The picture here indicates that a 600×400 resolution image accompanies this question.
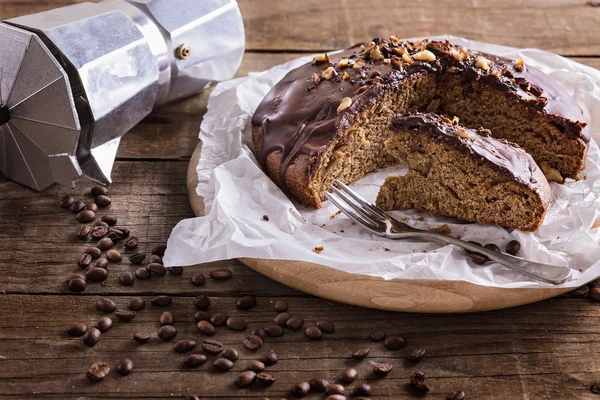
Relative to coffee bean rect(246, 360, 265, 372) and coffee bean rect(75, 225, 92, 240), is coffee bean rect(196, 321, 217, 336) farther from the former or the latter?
coffee bean rect(75, 225, 92, 240)

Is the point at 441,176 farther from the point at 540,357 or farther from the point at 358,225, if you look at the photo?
the point at 540,357

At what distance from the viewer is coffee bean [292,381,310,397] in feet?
11.2

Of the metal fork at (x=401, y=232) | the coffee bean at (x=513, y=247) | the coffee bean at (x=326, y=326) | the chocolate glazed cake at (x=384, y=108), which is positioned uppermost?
the chocolate glazed cake at (x=384, y=108)

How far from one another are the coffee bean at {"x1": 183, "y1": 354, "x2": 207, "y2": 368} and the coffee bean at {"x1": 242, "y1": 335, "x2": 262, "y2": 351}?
0.72 feet

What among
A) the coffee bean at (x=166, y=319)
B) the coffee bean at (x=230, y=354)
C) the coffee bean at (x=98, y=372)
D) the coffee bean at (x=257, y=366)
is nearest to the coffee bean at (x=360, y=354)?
the coffee bean at (x=257, y=366)

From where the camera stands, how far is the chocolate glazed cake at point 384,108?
14.8ft

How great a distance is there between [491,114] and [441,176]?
0.85m

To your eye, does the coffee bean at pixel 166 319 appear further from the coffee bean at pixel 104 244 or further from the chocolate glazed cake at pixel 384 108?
the chocolate glazed cake at pixel 384 108

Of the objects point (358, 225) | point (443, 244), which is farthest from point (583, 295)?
point (358, 225)

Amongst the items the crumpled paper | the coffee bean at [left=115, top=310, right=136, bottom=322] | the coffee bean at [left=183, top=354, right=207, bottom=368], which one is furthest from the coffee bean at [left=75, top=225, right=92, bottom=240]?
the coffee bean at [left=183, top=354, right=207, bottom=368]

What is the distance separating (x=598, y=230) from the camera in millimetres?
4191

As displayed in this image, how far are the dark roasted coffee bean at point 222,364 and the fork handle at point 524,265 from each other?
1316 mm

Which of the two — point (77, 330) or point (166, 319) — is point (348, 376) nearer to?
point (166, 319)

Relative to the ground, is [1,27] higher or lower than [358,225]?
higher
